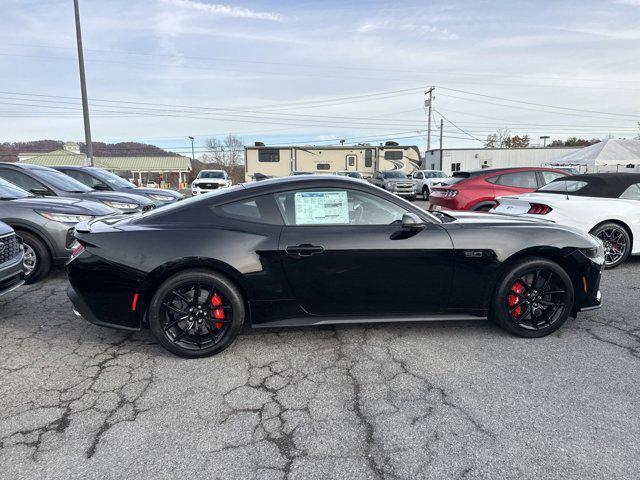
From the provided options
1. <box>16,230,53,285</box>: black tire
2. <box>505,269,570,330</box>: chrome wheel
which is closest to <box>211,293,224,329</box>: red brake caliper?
<box>505,269,570,330</box>: chrome wheel

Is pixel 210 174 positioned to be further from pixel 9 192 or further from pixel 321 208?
pixel 321 208

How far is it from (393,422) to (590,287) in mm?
2335

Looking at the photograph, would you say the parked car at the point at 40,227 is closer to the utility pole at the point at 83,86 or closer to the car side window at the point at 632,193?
the car side window at the point at 632,193

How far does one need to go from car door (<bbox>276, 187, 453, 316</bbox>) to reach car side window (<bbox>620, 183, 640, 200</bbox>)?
4463 mm

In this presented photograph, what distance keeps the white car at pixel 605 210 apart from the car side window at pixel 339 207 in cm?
331

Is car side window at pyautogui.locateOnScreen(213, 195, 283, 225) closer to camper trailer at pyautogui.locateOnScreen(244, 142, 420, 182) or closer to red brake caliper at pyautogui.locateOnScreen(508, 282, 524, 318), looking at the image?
red brake caliper at pyautogui.locateOnScreen(508, 282, 524, 318)

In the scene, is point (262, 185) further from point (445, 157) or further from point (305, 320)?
point (445, 157)

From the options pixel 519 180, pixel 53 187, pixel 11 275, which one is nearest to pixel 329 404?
pixel 11 275

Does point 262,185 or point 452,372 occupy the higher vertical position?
point 262,185

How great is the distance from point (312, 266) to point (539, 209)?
431cm

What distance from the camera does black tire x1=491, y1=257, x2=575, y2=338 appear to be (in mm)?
3377

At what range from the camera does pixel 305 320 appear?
10.6 feet

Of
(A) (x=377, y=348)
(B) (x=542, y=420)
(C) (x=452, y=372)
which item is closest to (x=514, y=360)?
(C) (x=452, y=372)

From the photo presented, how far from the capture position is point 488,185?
8539 mm
